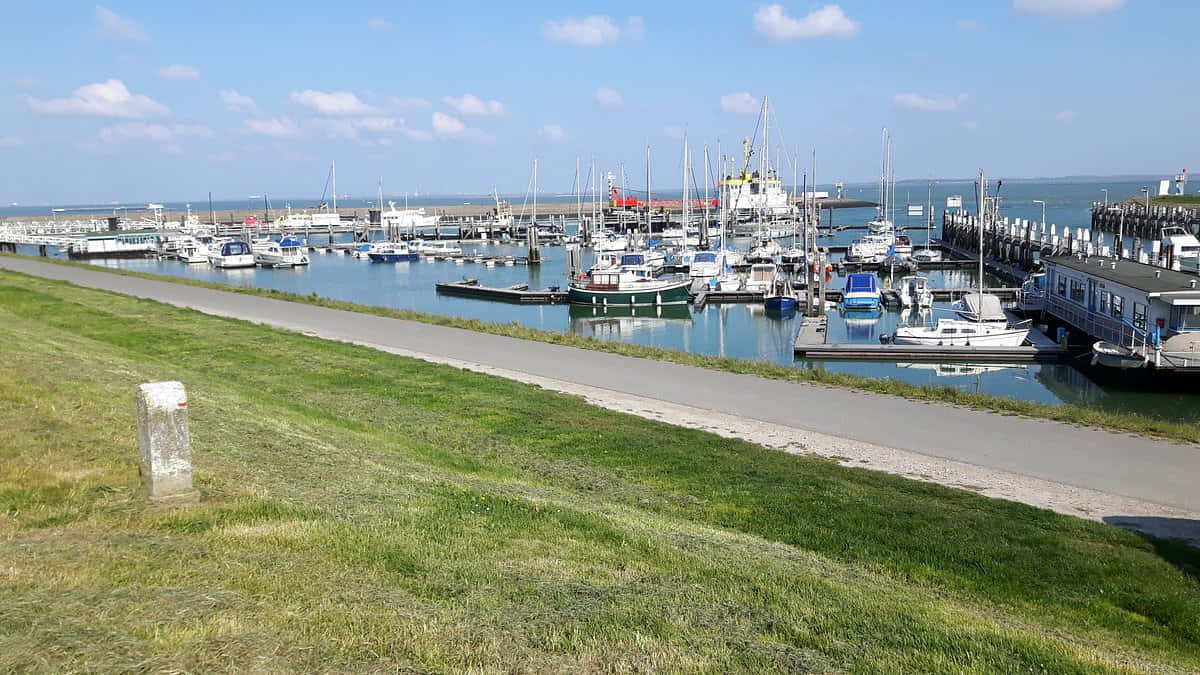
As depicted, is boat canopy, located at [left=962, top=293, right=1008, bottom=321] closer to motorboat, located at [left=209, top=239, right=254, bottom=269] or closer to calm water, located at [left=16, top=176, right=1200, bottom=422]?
calm water, located at [left=16, top=176, right=1200, bottom=422]

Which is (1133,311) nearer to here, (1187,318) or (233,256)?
(1187,318)

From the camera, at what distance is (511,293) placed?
185 ft

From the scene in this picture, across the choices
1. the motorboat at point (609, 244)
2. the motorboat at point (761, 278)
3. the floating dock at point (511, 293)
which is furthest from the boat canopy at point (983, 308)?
the motorboat at point (609, 244)

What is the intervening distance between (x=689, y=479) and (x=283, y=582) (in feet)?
21.0

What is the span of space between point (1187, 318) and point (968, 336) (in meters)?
7.71

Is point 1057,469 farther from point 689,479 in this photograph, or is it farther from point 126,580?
point 126,580

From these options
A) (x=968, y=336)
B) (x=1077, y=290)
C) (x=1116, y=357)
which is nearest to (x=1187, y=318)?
(x=1116, y=357)

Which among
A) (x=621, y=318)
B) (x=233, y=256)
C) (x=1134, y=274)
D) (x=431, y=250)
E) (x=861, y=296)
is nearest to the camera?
(x=1134, y=274)

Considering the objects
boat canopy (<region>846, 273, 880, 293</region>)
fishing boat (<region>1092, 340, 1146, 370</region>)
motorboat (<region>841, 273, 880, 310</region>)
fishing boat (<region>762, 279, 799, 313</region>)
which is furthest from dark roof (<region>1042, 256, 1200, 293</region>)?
fishing boat (<region>762, 279, 799, 313</region>)

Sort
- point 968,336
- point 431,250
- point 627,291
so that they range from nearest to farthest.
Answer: point 968,336
point 627,291
point 431,250

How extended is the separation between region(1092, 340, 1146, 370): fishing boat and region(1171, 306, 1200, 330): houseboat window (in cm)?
147

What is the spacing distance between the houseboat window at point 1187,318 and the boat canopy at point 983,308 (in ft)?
26.9

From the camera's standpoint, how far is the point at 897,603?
6703mm

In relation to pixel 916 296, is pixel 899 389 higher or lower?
higher
